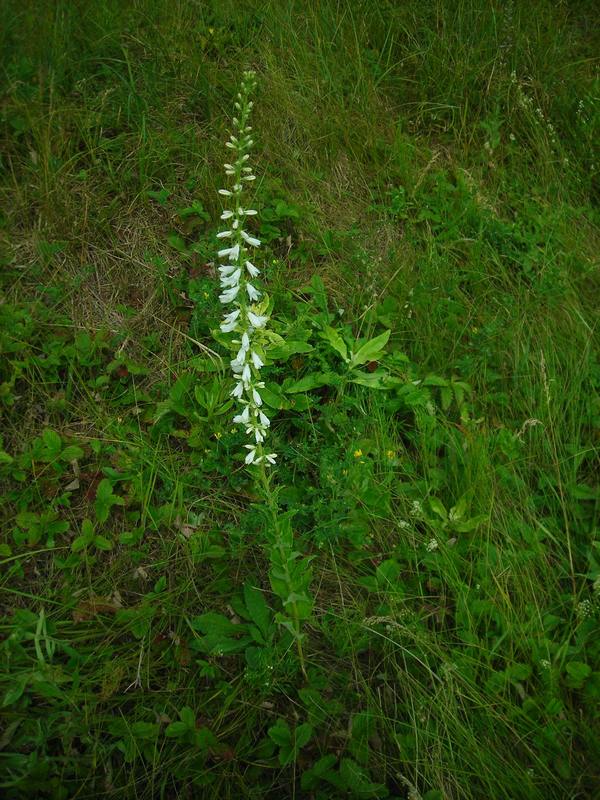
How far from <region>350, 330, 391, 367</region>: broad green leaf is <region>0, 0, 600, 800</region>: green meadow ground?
0.29 feet

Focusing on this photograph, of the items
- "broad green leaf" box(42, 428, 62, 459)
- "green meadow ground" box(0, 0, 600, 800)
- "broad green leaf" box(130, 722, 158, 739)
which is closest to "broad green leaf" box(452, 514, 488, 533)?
"green meadow ground" box(0, 0, 600, 800)

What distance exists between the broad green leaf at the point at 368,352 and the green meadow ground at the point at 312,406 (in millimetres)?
89

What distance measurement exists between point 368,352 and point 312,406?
420mm

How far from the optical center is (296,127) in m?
3.98

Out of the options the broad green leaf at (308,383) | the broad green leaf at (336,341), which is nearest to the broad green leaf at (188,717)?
→ the broad green leaf at (308,383)

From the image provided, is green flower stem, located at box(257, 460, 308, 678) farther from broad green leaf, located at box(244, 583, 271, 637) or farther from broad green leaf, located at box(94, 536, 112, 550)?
broad green leaf, located at box(94, 536, 112, 550)

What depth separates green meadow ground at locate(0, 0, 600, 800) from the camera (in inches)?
90.4

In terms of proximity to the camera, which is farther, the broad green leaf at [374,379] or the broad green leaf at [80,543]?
the broad green leaf at [374,379]

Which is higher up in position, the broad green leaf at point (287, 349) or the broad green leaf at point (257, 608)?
the broad green leaf at point (287, 349)

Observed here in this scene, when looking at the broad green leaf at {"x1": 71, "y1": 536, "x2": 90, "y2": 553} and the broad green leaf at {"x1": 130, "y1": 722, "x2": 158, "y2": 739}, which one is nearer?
the broad green leaf at {"x1": 130, "y1": 722, "x2": 158, "y2": 739}

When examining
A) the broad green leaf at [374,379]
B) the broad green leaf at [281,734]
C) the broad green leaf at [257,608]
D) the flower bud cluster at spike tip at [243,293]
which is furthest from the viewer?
the broad green leaf at [374,379]

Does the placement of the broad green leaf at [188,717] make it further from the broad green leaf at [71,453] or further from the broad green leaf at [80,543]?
the broad green leaf at [71,453]

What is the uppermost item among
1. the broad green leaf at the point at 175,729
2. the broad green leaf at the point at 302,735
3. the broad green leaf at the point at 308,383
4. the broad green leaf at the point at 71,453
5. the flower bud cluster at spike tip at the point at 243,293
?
the flower bud cluster at spike tip at the point at 243,293

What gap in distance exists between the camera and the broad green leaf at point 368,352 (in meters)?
3.02
